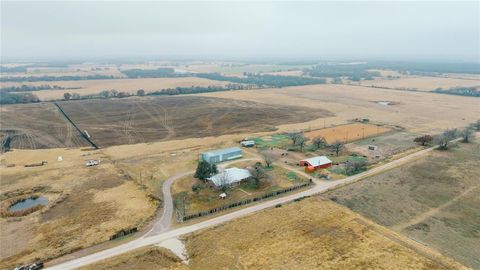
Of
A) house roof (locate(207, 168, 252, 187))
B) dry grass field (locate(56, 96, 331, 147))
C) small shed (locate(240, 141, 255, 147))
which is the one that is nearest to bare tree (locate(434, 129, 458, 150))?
dry grass field (locate(56, 96, 331, 147))

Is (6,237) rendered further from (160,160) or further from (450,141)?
(450,141)

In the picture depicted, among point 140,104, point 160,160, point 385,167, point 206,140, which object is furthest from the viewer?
point 140,104

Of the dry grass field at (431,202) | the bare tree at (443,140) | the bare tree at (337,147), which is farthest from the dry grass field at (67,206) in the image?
the bare tree at (443,140)

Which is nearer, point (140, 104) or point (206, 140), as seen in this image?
point (206, 140)

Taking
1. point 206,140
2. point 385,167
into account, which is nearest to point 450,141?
point 385,167

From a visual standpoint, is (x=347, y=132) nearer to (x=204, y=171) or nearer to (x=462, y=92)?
(x=204, y=171)

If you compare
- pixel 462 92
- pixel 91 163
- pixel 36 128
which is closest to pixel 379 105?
pixel 462 92
